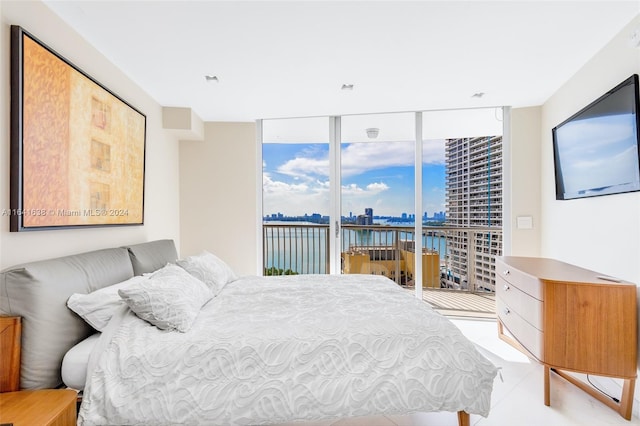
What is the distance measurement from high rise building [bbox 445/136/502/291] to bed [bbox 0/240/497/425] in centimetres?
235

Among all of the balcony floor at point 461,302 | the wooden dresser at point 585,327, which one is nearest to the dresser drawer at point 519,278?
the wooden dresser at point 585,327

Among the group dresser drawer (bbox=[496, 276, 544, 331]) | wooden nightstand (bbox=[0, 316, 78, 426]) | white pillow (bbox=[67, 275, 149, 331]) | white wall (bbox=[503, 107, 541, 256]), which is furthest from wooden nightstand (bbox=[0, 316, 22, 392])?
white wall (bbox=[503, 107, 541, 256])

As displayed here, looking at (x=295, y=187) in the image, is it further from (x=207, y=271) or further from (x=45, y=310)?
(x=45, y=310)

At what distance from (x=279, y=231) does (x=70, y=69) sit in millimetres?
2657

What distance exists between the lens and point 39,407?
116 cm

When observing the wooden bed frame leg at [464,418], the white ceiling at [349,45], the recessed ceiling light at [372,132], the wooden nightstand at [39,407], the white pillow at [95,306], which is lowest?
the wooden bed frame leg at [464,418]

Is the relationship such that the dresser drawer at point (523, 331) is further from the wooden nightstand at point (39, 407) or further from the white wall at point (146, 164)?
the white wall at point (146, 164)

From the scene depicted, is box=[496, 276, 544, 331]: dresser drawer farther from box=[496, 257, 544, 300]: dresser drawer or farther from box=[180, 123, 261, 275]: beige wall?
box=[180, 123, 261, 275]: beige wall

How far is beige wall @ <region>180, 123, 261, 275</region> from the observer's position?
144 inches

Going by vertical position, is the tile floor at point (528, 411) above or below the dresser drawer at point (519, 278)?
below

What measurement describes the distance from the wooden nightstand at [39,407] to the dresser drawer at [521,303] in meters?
2.60

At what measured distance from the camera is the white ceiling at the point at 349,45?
174cm

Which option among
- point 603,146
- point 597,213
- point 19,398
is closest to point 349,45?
point 603,146

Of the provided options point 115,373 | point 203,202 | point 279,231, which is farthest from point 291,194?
point 115,373
